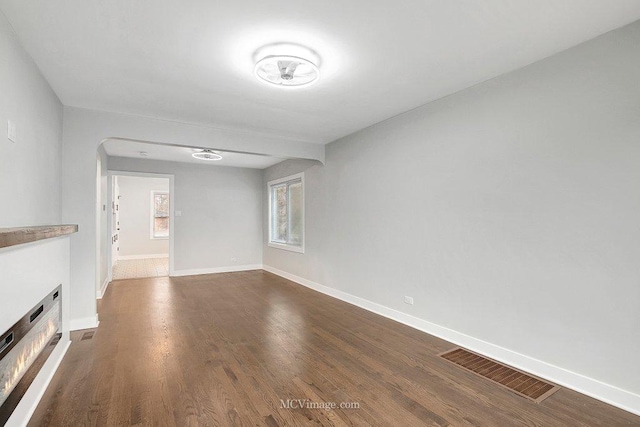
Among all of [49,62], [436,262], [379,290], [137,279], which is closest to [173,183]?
[137,279]

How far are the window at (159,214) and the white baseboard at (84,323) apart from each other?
22.7 ft

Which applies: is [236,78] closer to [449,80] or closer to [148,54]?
[148,54]

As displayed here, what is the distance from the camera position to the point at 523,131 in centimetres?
260

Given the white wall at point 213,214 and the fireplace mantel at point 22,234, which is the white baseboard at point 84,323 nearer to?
the fireplace mantel at point 22,234

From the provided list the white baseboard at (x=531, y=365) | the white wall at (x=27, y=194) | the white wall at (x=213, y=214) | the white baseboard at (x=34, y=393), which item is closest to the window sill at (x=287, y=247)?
the white wall at (x=213, y=214)

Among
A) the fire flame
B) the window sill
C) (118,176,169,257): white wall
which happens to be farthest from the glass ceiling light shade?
(118,176,169,257): white wall

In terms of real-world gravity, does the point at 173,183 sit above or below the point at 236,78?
below

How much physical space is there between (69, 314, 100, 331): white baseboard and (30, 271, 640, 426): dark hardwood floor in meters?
0.17

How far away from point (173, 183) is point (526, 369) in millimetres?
6515

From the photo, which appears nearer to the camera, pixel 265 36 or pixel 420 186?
pixel 265 36

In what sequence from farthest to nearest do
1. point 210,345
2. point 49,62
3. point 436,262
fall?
point 436,262, point 210,345, point 49,62

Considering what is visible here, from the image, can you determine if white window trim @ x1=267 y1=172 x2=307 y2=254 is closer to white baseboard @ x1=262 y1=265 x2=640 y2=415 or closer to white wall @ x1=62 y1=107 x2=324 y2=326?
white baseboard @ x1=262 y1=265 x2=640 y2=415

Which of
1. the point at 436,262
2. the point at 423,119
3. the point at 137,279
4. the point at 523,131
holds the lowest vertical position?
the point at 137,279

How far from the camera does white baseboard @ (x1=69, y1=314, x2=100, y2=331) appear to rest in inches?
137
